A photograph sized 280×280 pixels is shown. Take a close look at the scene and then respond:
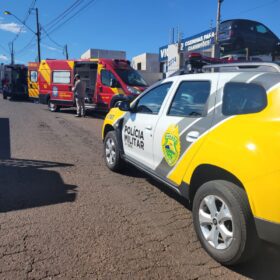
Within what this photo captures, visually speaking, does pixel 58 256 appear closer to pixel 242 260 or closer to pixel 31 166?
pixel 242 260

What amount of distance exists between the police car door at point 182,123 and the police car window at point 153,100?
0.26 meters

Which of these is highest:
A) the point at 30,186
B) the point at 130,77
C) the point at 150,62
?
the point at 150,62

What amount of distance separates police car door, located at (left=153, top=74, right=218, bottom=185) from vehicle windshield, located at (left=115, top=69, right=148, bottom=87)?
9865 millimetres

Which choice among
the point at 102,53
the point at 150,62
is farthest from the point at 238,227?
the point at 102,53

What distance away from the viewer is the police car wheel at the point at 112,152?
19.0 feet

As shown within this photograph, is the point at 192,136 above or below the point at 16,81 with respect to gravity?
below

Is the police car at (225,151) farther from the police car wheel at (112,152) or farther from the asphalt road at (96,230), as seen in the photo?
the police car wheel at (112,152)

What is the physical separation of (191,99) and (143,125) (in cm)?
100

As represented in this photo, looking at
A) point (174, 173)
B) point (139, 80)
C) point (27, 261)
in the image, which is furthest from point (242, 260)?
point (139, 80)

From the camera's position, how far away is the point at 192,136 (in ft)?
11.4

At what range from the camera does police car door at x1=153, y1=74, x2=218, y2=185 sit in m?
3.46

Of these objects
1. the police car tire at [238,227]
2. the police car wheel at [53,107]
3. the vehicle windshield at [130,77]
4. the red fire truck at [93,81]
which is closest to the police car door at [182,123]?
the police car tire at [238,227]

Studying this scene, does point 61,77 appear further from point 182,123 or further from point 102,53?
point 102,53

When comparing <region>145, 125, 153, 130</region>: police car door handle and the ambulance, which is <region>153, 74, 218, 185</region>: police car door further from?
the ambulance
